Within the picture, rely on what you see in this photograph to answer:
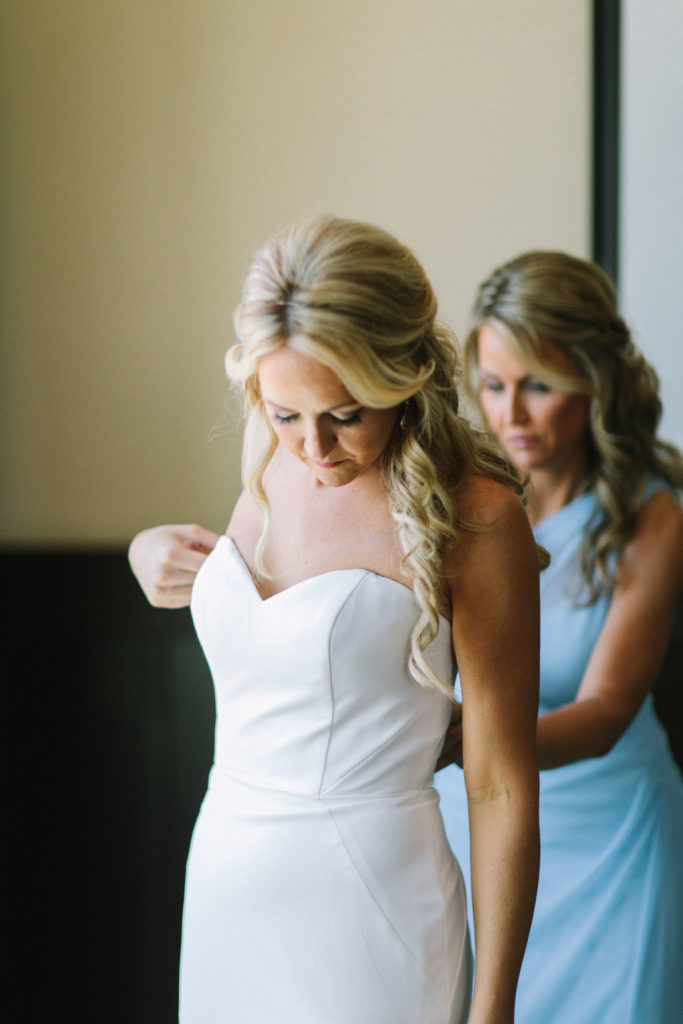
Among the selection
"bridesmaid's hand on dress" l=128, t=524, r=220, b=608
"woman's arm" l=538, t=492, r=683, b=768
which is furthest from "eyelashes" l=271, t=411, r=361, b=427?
"woman's arm" l=538, t=492, r=683, b=768

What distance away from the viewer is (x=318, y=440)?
1000 millimetres

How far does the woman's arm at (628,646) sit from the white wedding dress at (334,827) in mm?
475

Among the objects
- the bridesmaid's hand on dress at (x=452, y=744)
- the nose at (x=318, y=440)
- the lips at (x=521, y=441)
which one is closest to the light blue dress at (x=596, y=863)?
the lips at (x=521, y=441)

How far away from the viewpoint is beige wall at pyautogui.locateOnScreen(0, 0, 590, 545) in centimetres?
219

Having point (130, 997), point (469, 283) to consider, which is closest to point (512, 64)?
point (469, 283)

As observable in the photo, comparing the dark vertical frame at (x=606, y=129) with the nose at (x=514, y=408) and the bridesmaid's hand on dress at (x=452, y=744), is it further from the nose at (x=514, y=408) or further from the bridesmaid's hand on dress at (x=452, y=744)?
the bridesmaid's hand on dress at (x=452, y=744)

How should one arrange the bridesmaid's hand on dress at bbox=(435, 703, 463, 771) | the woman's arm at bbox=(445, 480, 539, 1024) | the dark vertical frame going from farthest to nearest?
1. the dark vertical frame
2. the bridesmaid's hand on dress at bbox=(435, 703, 463, 771)
3. the woman's arm at bbox=(445, 480, 539, 1024)

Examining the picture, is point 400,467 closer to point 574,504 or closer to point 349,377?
point 349,377

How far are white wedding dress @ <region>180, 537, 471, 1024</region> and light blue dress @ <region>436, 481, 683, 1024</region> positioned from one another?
61 centimetres

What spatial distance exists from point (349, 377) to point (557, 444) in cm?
97

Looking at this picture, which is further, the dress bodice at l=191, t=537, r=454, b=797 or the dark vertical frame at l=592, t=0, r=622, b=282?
the dark vertical frame at l=592, t=0, r=622, b=282

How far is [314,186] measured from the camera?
91.7 inches

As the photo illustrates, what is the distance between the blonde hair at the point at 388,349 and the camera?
94 cm

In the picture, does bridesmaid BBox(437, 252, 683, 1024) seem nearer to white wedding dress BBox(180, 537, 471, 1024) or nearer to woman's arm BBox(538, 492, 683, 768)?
woman's arm BBox(538, 492, 683, 768)
